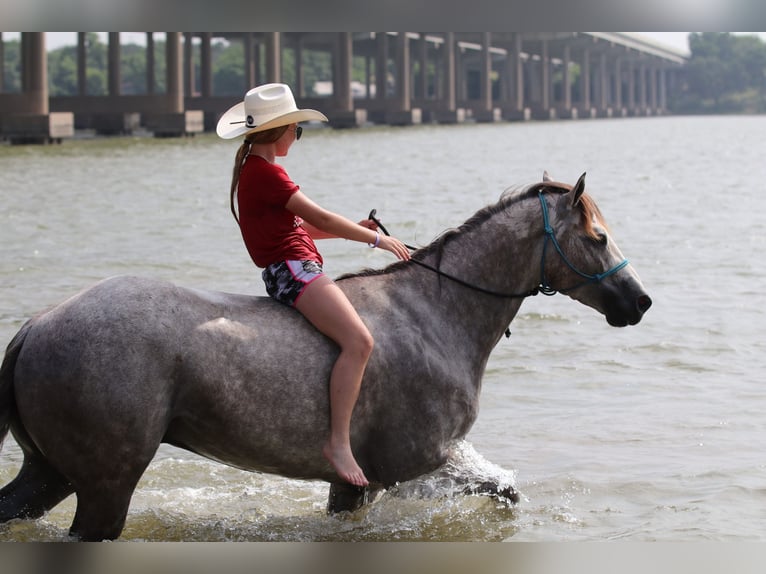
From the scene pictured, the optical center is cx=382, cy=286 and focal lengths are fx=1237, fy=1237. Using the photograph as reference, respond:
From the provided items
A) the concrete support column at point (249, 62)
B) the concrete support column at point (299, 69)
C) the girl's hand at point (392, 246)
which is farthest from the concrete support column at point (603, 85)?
the girl's hand at point (392, 246)

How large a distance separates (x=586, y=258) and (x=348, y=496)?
1665mm

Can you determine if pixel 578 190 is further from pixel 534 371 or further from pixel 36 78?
pixel 36 78

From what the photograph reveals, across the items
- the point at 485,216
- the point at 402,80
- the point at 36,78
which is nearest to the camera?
the point at 485,216

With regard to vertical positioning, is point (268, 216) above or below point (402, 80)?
below

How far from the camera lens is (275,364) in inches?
206

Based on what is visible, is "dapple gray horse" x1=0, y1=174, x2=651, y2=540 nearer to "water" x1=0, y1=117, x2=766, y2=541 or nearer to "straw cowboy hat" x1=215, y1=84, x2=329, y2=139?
"water" x1=0, y1=117, x2=766, y2=541

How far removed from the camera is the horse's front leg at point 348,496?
19.7ft

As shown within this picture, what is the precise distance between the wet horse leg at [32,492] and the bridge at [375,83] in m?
1.88

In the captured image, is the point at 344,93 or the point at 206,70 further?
the point at 206,70

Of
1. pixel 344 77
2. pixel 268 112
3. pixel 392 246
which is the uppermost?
pixel 344 77

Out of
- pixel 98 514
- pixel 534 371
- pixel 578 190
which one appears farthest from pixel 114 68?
pixel 98 514

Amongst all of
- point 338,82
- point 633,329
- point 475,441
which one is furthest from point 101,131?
point 475,441

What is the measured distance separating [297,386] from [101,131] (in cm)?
6266
